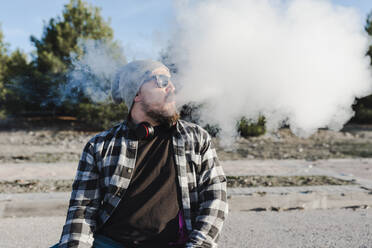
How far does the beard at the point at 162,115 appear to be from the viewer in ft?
6.96

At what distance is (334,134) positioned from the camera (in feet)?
49.8

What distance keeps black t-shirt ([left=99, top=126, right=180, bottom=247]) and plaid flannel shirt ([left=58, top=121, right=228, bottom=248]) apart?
0.05 m

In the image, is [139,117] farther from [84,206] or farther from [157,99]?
[84,206]

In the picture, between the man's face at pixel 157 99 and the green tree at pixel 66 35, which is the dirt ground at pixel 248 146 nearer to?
the green tree at pixel 66 35

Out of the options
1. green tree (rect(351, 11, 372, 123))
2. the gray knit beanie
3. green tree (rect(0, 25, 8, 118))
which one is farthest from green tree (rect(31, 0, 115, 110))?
the gray knit beanie

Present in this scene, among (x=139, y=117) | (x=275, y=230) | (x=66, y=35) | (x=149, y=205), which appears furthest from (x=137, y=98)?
(x=66, y=35)

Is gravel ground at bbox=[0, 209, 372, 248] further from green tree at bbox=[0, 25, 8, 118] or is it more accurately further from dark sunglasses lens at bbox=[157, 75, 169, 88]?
green tree at bbox=[0, 25, 8, 118]

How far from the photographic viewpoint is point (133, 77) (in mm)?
2244

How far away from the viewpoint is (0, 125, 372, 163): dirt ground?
29.7ft

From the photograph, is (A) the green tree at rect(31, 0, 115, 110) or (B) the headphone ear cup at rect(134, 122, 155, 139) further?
(A) the green tree at rect(31, 0, 115, 110)

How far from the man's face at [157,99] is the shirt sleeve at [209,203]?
0.98 ft

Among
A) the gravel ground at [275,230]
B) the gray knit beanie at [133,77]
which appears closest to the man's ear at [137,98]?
the gray knit beanie at [133,77]

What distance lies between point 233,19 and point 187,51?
25.7 inches

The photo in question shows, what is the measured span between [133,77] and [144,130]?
16.6 inches
